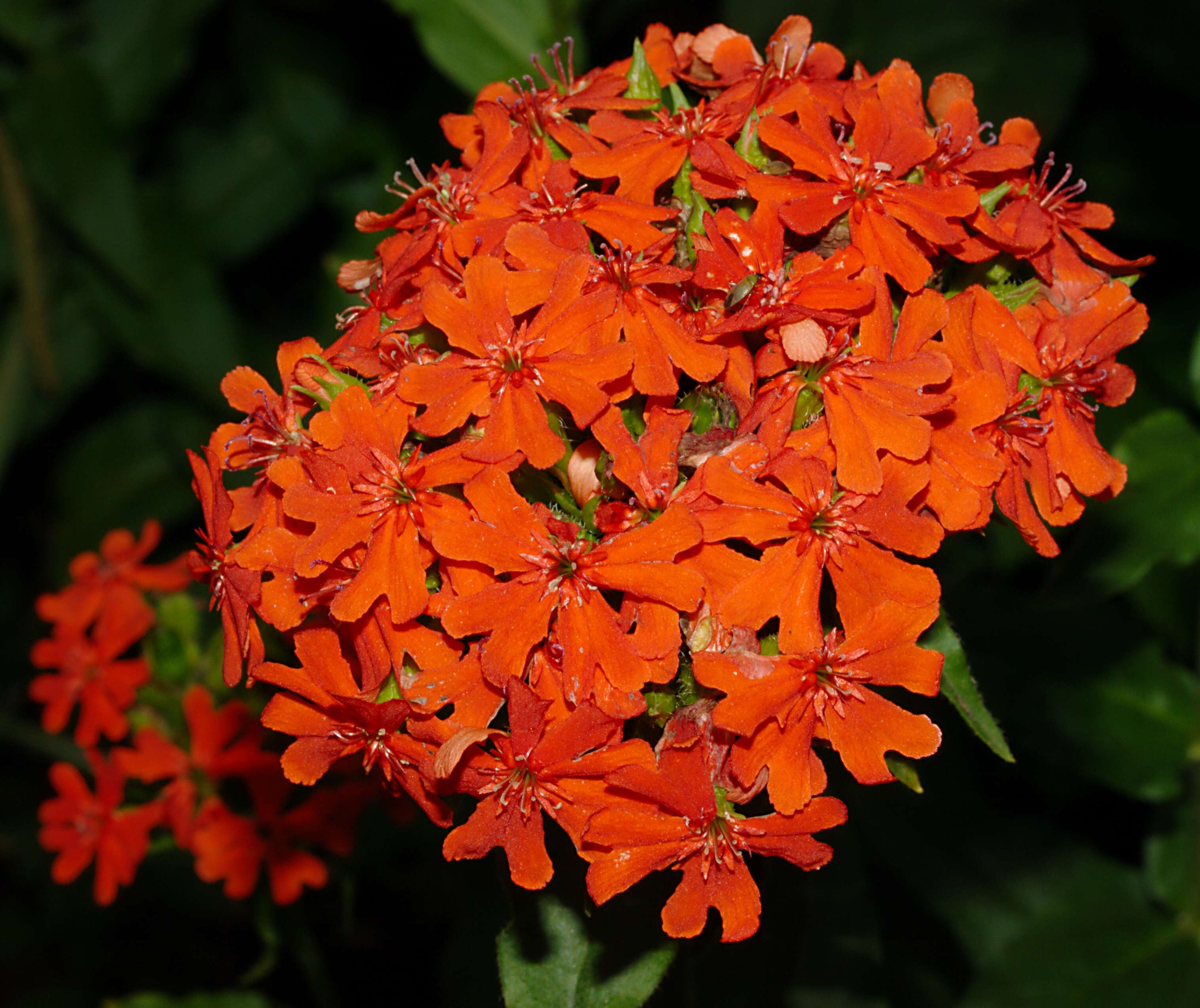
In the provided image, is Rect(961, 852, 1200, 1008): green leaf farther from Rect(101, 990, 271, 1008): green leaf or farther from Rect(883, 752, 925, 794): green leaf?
Rect(101, 990, 271, 1008): green leaf

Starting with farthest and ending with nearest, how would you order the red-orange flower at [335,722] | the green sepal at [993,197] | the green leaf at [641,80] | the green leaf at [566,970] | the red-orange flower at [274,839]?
the red-orange flower at [274,839] < the green leaf at [641,80] < the green sepal at [993,197] < the green leaf at [566,970] < the red-orange flower at [335,722]

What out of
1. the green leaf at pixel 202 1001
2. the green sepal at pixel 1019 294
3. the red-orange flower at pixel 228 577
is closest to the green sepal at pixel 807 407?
the green sepal at pixel 1019 294

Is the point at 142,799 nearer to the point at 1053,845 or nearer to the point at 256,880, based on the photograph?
the point at 256,880

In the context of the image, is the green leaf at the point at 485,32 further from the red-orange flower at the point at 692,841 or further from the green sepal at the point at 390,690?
the red-orange flower at the point at 692,841

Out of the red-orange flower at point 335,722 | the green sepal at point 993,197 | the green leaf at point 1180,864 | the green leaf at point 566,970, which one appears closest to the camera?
the red-orange flower at point 335,722

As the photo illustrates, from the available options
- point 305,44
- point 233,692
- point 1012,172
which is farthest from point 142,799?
point 305,44

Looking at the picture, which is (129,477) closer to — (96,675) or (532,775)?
(96,675)

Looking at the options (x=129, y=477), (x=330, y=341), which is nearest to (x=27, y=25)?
(x=129, y=477)

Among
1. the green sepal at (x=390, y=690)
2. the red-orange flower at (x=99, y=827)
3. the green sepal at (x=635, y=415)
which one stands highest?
the green sepal at (x=635, y=415)
